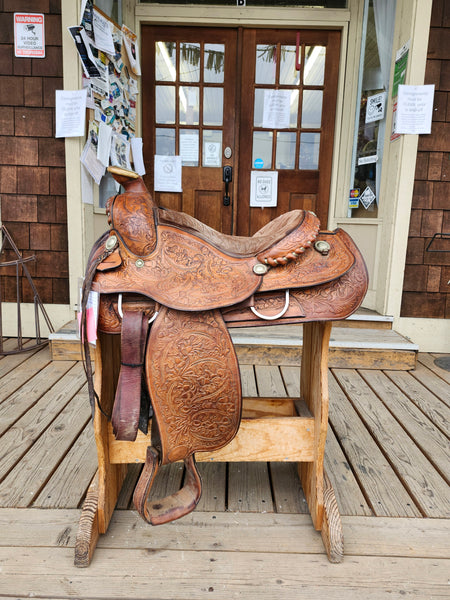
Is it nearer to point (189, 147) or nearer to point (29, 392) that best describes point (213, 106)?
point (189, 147)

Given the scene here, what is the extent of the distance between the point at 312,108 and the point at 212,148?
87 centimetres

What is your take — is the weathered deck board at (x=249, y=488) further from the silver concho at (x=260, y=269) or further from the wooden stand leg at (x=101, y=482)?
the silver concho at (x=260, y=269)

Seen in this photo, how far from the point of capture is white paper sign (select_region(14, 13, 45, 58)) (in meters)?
2.62

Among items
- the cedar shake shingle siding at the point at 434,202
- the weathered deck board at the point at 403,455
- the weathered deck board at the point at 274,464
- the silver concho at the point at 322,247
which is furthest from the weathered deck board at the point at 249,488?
the cedar shake shingle siding at the point at 434,202

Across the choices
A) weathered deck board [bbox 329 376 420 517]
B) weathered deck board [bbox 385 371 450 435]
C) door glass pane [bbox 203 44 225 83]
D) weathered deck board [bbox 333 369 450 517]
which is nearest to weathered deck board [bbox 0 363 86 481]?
weathered deck board [bbox 329 376 420 517]

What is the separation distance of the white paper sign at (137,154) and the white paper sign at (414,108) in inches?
74.8

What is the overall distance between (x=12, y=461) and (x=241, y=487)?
0.87 meters

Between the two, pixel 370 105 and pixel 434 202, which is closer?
pixel 434 202

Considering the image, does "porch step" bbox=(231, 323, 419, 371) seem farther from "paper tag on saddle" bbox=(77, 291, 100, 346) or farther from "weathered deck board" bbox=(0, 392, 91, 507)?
"paper tag on saddle" bbox=(77, 291, 100, 346)

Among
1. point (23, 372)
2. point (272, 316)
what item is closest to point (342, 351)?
point (272, 316)

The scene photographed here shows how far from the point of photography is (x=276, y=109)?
3211 mm

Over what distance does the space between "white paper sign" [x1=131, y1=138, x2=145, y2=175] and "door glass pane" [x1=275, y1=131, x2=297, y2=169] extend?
1.10m

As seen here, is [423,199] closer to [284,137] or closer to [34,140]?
[284,137]

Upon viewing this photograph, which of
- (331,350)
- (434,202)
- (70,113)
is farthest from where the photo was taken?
(434,202)
